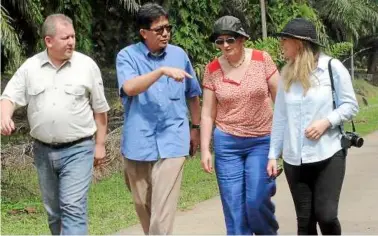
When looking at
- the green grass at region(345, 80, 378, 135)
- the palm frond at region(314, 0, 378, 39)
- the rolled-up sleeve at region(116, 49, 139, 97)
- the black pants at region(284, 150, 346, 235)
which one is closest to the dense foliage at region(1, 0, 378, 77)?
the green grass at region(345, 80, 378, 135)

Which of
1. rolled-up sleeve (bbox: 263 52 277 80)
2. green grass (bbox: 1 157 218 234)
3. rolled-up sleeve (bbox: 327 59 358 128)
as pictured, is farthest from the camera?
green grass (bbox: 1 157 218 234)

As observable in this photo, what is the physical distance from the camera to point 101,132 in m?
5.40

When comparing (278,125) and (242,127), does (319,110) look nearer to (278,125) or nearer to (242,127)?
(278,125)

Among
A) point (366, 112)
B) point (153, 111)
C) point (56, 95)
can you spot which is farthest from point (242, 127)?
point (366, 112)

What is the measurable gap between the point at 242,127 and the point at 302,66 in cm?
69

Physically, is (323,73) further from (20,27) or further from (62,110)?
(20,27)

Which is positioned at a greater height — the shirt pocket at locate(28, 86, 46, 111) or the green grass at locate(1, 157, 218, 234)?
the shirt pocket at locate(28, 86, 46, 111)

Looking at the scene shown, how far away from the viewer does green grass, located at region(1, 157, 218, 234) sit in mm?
7773

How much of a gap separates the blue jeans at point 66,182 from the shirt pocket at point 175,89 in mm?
627

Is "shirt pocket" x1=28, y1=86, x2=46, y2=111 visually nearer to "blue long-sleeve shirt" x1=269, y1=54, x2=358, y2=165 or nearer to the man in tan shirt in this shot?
the man in tan shirt

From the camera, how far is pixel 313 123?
193 inches

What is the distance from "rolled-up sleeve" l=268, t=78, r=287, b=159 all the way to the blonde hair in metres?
0.08

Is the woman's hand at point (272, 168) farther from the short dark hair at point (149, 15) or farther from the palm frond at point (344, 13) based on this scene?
the palm frond at point (344, 13)

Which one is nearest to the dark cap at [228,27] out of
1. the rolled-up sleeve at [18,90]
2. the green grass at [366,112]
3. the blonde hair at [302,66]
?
the blonde hair at [302,66]
